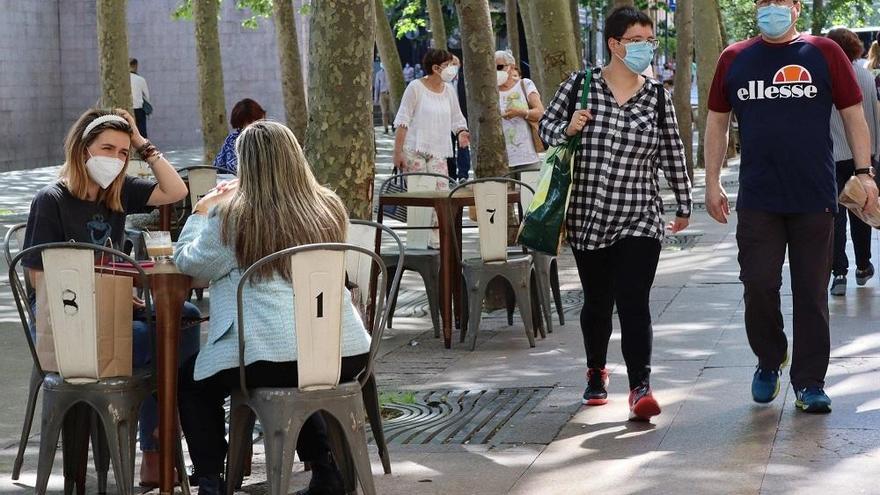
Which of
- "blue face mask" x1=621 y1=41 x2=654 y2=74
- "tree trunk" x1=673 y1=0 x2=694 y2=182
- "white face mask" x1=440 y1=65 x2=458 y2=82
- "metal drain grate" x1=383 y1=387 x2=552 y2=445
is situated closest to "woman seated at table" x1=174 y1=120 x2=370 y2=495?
"metal drain grate" x1=383 y1=387 x2=552 y2=445

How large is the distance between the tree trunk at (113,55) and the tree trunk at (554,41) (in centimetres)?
517

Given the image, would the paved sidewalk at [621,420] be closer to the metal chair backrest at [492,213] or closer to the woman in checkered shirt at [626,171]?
the woman in checkered shirt at [626,171]

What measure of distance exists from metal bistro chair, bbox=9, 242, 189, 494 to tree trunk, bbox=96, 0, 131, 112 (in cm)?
1122

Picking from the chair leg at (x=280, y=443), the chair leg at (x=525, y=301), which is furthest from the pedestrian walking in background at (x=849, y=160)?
the chair leg at (x=280, y=443)

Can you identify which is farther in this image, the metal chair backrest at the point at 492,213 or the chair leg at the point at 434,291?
the chair leg at the point at 434,291

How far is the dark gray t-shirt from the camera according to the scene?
6.06 metres

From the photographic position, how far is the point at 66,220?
6.09m

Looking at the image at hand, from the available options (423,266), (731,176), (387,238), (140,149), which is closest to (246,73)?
(731,176)

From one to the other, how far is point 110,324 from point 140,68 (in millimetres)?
32660

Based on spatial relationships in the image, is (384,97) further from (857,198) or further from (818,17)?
(857,198)

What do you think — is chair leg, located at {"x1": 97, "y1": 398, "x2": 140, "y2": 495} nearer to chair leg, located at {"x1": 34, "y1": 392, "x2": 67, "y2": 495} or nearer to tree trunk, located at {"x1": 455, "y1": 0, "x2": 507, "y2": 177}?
chair leg, located at {"x1": 34, "y1": 392, "x2": 67, "y2": 495}

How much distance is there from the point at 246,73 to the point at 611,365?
29583 mm

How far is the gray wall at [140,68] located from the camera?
33000 mm

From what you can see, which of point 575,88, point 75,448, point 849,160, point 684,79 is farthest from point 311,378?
point 684,79
